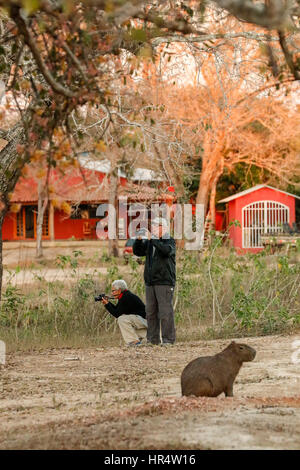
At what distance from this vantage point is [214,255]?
14.0 metres

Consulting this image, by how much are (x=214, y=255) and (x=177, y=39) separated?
523cm

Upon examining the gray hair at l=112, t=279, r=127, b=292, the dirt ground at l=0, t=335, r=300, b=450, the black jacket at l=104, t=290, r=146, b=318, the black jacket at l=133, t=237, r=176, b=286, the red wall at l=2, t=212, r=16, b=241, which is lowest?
the dirt ground at l=0, t=335, r=300, b=450

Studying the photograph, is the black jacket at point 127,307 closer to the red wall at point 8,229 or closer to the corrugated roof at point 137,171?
the corrugated roof at point 137,171

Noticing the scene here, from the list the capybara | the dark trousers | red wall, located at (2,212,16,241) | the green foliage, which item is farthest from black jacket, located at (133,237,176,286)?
red wall, located at (2,212,16,241)

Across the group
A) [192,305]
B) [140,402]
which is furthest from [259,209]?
[140,402]

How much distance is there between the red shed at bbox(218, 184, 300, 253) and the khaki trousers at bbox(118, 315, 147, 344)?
25.6 meters

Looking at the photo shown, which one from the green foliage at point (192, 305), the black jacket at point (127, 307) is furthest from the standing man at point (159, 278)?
the green foliage at point (192, 305)

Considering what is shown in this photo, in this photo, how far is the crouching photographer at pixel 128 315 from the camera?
1130 cm

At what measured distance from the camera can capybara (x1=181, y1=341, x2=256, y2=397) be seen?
21.9ft

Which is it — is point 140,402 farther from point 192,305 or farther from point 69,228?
point 69,228

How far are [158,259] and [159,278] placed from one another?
0.91 ft

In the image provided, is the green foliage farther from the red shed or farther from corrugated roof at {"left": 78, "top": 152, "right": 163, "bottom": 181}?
the red shed

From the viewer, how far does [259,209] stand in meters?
37.4

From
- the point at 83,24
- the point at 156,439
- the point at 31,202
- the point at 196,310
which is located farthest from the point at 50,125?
the point at 31,202
